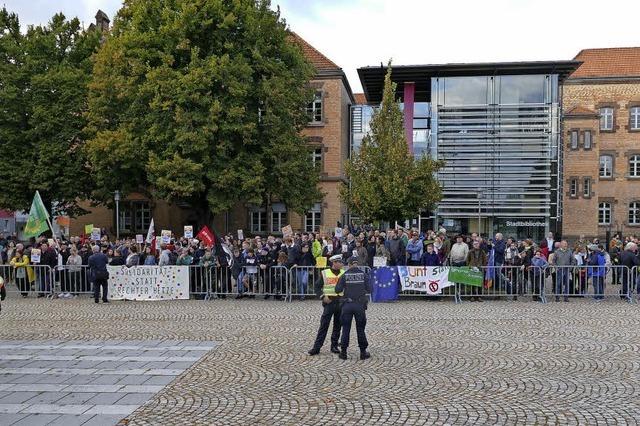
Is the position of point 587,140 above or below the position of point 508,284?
above

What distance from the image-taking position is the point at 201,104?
28.6 meters

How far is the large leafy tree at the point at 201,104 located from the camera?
28.6 meters

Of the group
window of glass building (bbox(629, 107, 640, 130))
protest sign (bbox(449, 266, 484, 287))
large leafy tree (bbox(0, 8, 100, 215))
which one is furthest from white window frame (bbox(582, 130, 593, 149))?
large leafy tree (bbox(0, 8, 100, 215))

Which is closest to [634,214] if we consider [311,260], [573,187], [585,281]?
[573,187]

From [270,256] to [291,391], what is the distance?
10.2 meters

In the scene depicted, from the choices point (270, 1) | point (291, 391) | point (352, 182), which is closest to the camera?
point (291, 391)

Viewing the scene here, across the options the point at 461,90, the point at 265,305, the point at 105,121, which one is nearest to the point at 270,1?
the point at 105,121

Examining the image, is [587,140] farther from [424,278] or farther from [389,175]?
[424,278]

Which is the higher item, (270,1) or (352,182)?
(270,1)

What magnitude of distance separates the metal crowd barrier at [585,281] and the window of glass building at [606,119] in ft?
114

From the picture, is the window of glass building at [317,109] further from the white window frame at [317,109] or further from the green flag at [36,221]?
the green flag at [36,221]

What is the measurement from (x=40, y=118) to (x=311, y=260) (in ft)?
74.7

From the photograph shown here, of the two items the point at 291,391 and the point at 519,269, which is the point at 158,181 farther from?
the point at 291,391

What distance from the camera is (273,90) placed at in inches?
1174
